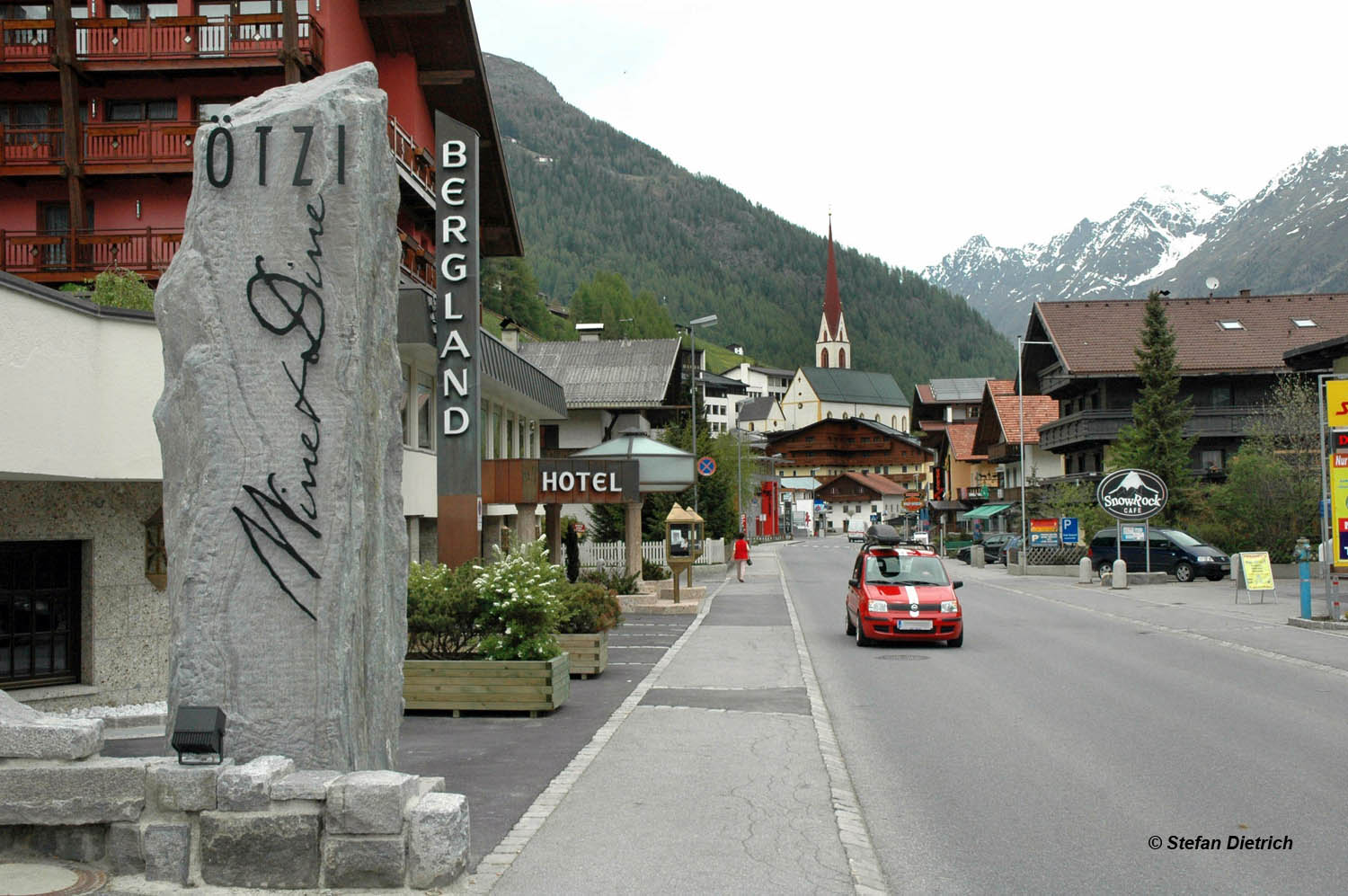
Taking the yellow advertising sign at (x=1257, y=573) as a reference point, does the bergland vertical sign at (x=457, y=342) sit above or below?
above

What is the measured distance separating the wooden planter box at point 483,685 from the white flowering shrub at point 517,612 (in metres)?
0.31

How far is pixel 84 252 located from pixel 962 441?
77.8 metres

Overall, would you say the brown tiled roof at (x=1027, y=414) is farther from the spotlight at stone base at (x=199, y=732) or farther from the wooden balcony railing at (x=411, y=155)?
the spotlight at stone base at (x=199, y=732)

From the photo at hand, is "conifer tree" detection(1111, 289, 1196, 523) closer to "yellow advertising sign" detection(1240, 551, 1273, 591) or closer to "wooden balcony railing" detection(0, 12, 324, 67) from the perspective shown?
"yellow advertising sign" detection(1240, 551, 1273, 591)

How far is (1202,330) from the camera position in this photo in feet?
206

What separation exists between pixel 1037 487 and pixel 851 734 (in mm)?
59156

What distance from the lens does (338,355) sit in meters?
7.18

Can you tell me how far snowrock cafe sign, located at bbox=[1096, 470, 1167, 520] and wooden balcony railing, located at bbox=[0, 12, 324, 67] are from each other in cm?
2613

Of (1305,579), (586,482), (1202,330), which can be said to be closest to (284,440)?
(586,482)

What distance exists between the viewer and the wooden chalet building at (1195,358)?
59844 mm

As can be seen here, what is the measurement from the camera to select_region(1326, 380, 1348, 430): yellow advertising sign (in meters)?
22.2

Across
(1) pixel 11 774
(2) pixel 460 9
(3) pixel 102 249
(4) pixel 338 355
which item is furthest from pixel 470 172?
(1) pixel 11 774

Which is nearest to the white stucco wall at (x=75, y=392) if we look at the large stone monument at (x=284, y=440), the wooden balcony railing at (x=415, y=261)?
the large stone monument at (x=284, y=440)

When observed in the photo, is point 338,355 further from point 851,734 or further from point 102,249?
point 102,249
